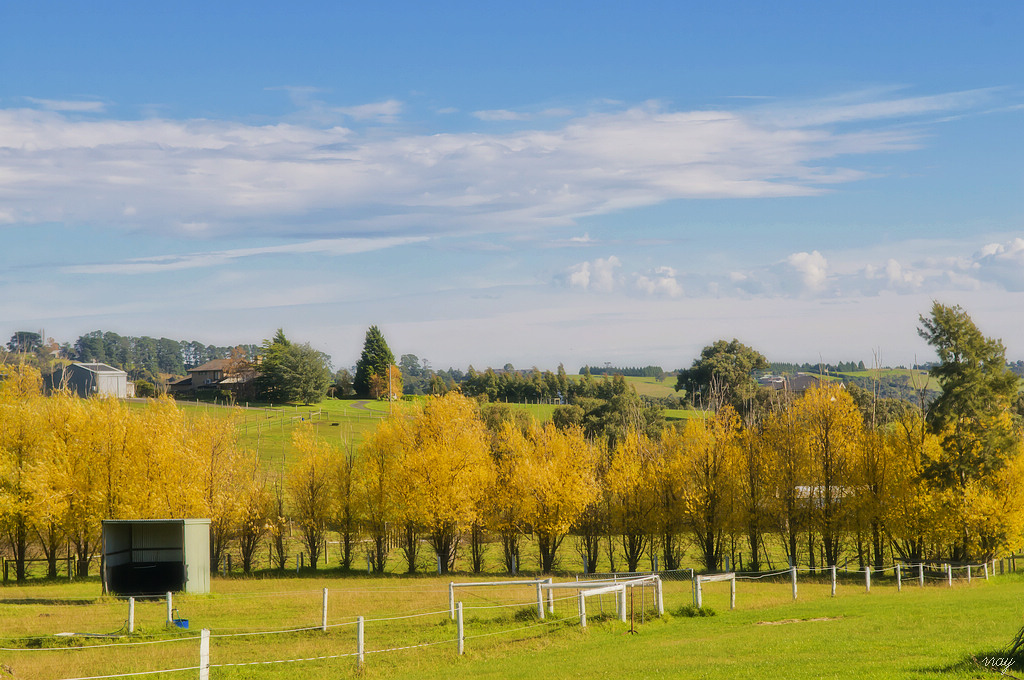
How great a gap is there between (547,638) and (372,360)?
4940 inches

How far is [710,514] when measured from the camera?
2026 inches

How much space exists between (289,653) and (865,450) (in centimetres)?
4026

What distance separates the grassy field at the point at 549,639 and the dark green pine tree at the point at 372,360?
11213cm

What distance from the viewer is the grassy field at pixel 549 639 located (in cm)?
1508

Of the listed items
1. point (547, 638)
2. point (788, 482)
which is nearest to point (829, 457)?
point (788, 482)

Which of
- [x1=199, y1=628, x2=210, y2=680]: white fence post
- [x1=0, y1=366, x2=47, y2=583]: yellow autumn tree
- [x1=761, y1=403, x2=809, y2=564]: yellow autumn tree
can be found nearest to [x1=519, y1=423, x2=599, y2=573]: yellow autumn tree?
[x1=761, y1=403, x2=809, y2=564]: yellow autumn tree

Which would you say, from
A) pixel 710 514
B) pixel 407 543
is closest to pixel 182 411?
pixel 407 543

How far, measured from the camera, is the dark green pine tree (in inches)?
5605

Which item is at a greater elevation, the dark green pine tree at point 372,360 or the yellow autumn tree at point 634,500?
the dark green pine tree at point 372,360

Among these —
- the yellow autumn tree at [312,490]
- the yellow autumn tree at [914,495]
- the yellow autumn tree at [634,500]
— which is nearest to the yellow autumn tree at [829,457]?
the yellow autumn tree at [914,495]

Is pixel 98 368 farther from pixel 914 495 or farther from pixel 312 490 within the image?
pixel 914 495

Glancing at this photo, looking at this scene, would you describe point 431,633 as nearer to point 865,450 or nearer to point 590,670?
point 590,670

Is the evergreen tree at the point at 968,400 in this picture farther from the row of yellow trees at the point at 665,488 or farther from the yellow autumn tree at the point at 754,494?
the yellow autumn tree at the point at 754,494

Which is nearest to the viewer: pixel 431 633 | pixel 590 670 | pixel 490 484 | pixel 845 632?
pixel 590 670
